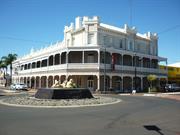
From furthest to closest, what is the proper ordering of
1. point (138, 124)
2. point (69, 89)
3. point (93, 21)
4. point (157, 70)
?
point (157, 70), point (93, 21), point (69, 89), point (138, 124)

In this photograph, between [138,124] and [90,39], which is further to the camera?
[90,39]

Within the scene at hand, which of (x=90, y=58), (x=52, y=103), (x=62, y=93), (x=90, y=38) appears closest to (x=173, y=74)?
(x=90, y=58)

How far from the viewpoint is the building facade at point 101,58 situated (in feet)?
131

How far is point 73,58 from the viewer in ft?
145

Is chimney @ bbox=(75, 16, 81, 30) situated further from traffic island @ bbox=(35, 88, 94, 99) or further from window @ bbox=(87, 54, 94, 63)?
traffic island @ bbox=(35, 88, 94, 99)

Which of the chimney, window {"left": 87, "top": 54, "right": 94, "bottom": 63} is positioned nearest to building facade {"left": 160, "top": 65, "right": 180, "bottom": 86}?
window {"left": 87, "top": 54, "right": 94, "bottom": 63}

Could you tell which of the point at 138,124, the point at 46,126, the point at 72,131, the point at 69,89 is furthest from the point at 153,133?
the point at 69,89

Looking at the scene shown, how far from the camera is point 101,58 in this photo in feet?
139

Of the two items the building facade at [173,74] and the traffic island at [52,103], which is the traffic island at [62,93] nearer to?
the traffic island at [52,103]

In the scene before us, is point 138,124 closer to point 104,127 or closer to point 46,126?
point 104,127

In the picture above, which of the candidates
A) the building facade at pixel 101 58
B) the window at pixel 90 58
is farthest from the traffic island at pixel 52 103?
the window at pixel 90 58

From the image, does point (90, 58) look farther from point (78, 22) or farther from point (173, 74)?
point (173, 74)

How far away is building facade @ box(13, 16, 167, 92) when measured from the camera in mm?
39906

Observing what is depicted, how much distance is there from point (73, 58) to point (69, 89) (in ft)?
68.4
